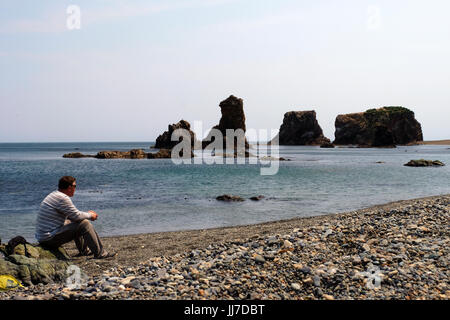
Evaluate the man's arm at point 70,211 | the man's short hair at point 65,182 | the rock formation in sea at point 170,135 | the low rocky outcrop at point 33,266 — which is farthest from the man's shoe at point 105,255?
the rock formation in sea at point 170,135

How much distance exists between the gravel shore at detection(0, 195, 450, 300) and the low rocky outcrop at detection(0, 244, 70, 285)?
588 mm

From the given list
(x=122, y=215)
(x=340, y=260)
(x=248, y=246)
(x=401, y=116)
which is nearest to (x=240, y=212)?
(x=122, y=215)

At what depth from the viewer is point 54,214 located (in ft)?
34.0

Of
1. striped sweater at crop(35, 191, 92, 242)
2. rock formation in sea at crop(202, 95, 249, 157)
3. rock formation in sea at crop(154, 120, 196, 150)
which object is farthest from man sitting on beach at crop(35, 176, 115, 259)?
rock formation in sea at crop(202, 95, 249, 157)

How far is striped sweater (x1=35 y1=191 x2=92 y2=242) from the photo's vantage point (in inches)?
400

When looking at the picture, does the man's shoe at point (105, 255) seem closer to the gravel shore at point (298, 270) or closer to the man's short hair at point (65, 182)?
the gravel shore at point (298, 270)

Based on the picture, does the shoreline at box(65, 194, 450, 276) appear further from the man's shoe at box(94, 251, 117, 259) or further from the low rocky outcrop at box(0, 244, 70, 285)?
the low rocky outcrop at box(0, 244, 70, 285)

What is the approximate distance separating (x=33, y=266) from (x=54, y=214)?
1587 mm

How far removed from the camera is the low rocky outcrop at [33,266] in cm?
891

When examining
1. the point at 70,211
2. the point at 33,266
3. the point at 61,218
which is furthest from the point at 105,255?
the point at 33,266

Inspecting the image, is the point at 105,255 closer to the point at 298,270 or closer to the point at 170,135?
the point at 298,270

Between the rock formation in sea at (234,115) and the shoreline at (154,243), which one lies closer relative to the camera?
the shoreline at (154,243)

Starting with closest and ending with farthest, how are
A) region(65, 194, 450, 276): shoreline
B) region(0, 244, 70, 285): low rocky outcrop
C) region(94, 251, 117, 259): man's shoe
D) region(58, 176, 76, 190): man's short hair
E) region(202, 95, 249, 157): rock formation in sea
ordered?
region(0, 244, 70, 285): low rocky outcrop → region(58, 176, 76, 190): man's short hair → region(65, 194, 450, 276): shoreline → region(94, 251, 117, 259): man's shoe → region(202, 95, 249, 157): rock formation in sea
